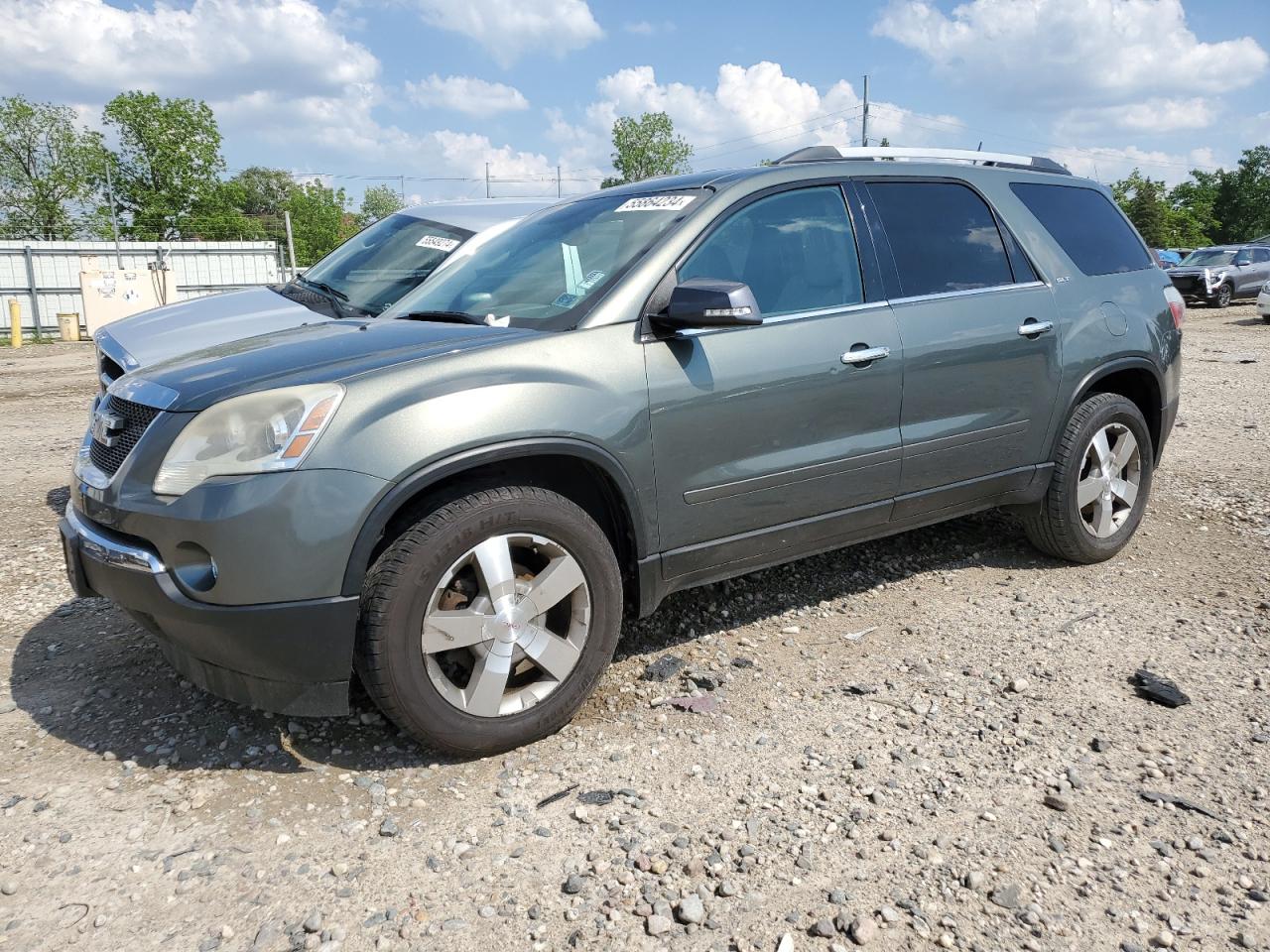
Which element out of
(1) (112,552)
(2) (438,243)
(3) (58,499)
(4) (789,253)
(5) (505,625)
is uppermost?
(2) (438,243)

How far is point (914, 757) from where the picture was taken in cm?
303

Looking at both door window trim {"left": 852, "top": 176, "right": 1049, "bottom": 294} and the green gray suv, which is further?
door window trim {"left": 852, "top": 176, "right": 1049, "bottom": 294}

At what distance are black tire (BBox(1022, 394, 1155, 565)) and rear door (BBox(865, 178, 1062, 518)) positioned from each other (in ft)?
0.65

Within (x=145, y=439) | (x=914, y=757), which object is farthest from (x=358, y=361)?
(x=914, y=757)

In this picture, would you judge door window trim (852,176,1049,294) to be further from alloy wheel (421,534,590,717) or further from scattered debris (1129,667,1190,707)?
alloy wheel (421,534,590,717)

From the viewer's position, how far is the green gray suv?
275 centimetres

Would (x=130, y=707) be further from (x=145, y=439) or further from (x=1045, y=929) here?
(x=1045, y=929)

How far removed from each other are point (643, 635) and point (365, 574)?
155 centimetres

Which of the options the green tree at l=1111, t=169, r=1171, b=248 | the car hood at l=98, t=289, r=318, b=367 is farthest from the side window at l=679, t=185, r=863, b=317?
the green tree at l=1111, t=169, r=1171, b=248

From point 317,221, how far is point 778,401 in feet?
295

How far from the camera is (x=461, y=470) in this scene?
2.90 metres

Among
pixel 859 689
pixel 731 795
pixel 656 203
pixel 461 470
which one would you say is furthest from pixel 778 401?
pixel 731 795

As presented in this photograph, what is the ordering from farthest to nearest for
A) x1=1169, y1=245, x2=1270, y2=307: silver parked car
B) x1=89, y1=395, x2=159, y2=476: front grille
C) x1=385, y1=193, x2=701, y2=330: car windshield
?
x1=1169, y1=245, x2=1270, y2=307: silver parked car → x1=385, y1=193, x2=701, y2=330: car windshield → x1=89, y1=395, x2=159, y2=476: front grille

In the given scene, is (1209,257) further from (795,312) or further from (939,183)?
(795,312)
